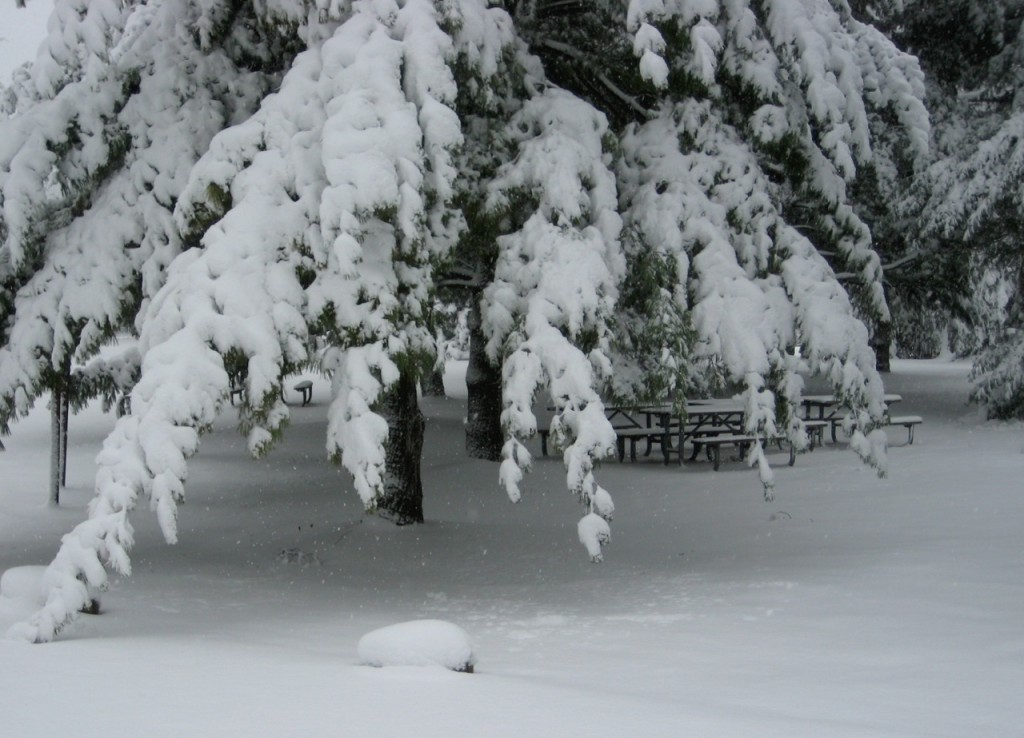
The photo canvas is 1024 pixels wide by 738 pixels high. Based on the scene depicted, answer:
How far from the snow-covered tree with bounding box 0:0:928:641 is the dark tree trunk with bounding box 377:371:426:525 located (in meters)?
2.42

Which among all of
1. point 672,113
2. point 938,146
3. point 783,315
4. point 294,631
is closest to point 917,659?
point 783,315

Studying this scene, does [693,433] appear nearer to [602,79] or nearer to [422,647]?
[602,79]

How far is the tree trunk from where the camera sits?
1565 cm

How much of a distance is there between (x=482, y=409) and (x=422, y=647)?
36.4 feet

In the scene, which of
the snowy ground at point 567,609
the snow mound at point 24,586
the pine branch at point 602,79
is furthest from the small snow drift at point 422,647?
the pine branch at point 602,79

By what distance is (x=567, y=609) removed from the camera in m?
8.05

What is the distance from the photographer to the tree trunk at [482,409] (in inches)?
616

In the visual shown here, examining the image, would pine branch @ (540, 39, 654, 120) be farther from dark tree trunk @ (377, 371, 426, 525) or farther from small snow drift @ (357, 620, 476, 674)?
small snow drift @ (357, 620, 476, 674)

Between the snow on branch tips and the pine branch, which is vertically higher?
the pine branch

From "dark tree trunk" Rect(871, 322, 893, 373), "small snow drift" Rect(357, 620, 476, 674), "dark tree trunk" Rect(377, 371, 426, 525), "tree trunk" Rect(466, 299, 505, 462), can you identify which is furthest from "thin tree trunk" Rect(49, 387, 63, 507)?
"dark tree trunk" Rect(871, 322, 893, 373)

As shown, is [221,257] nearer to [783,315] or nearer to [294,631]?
A: [294,631]

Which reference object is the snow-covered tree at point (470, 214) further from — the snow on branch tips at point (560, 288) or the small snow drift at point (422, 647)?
the small snow drift at point (422, 647)

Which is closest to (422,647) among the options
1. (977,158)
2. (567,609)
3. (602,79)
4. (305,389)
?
(567,609)

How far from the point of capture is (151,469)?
5.79 metres
